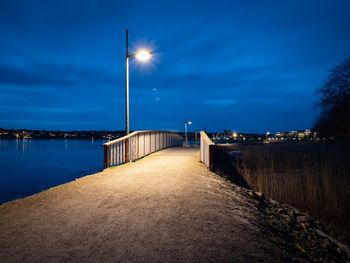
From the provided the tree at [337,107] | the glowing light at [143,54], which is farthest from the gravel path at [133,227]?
the tree at [337,107]

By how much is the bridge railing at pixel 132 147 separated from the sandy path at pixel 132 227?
472 centimetres

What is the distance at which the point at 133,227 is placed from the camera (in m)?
5.54

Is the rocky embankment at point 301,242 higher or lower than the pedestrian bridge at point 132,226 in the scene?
lower

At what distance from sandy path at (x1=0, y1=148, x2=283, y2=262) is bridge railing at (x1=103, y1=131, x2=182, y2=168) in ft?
15.5

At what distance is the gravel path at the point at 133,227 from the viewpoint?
14.6 ft

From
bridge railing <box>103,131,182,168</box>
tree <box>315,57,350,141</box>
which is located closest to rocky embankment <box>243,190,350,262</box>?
bridge railing <box>103,131,182,168</box>

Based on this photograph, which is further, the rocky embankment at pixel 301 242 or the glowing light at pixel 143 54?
the glowing light at pixel 143 54

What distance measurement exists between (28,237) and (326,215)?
33.8ft

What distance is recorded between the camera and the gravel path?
4438 mm

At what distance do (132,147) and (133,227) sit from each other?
1125cm

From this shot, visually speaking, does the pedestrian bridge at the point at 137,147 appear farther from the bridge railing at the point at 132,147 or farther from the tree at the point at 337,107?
the tree at the point at 337,107

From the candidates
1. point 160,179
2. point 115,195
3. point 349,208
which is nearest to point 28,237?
point 115,195

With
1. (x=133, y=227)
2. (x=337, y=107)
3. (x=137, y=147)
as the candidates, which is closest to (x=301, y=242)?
(x=133, y=227)

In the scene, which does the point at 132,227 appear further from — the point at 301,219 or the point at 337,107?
the point at 337,107
